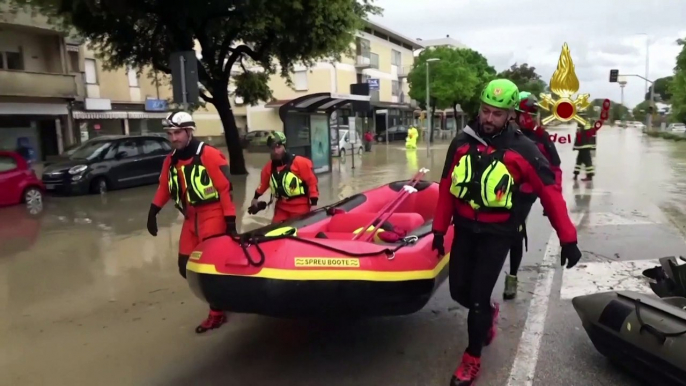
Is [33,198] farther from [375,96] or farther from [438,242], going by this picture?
[375,96]

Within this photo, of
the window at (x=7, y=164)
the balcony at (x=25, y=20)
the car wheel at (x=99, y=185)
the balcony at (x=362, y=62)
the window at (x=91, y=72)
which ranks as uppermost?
the balcony at (x=362, y=62)

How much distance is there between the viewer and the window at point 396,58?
54731 millimetres

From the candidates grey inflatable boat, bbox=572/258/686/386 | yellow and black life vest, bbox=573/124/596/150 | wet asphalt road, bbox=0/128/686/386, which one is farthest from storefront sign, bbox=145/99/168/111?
grey inflatable boat, bbox=572/258/686/386

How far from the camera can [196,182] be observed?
14.5 feet

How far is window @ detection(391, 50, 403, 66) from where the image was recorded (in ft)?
180

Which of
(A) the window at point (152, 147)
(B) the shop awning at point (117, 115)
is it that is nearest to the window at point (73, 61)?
(B) the shop awning at point (117, 115)

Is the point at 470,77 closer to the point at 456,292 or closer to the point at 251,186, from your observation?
the point at 251,186

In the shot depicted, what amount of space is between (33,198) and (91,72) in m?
16.6

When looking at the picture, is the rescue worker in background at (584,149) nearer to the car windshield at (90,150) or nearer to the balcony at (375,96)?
the car windshield at (90,150)

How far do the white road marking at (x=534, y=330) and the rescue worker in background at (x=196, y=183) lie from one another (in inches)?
91.2

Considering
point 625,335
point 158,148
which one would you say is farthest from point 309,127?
point 625,335

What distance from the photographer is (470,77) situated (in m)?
47.7

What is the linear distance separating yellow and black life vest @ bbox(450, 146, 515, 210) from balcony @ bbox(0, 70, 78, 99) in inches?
814

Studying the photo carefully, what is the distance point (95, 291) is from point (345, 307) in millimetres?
3565
